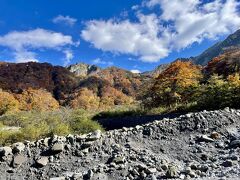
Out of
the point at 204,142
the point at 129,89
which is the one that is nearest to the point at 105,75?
the point at 129,89

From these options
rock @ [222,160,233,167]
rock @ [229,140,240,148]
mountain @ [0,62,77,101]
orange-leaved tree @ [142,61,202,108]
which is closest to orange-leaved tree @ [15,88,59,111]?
mountain @ [0,62,77,101]

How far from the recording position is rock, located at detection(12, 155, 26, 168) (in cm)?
1295

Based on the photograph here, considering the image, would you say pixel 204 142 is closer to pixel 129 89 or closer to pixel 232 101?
pixel 232 101

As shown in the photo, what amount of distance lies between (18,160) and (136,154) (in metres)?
3.93

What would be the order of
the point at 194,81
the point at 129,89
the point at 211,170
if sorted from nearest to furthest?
1. the point at 211,170
2. the point at 194,81
3. the point at 129,89

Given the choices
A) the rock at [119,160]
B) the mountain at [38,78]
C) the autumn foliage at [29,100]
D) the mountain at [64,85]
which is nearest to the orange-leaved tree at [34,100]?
the autumn foliage at [29,100]

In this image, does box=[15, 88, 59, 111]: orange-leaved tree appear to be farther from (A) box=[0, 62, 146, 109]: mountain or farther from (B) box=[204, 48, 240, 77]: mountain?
(B) box=[204, 48, 240, 77]: mountain

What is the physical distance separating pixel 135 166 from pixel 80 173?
5.47ft

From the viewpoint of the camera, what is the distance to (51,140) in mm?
13828

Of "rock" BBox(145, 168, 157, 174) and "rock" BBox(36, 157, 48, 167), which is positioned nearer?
"rock" BBox(145, 168, 157, 174)

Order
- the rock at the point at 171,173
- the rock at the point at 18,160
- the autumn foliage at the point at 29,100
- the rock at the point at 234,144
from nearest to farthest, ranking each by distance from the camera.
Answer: the rock at the point at 171,173
the rock at the point at 18,160
the rock at the point at 234,144
the autumn foliage at the point at 29,100

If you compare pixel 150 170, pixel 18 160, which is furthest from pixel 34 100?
pixel 150 170

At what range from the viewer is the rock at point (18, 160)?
1295 centimetres

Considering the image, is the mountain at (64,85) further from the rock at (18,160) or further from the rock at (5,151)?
the rock at (18,160)
